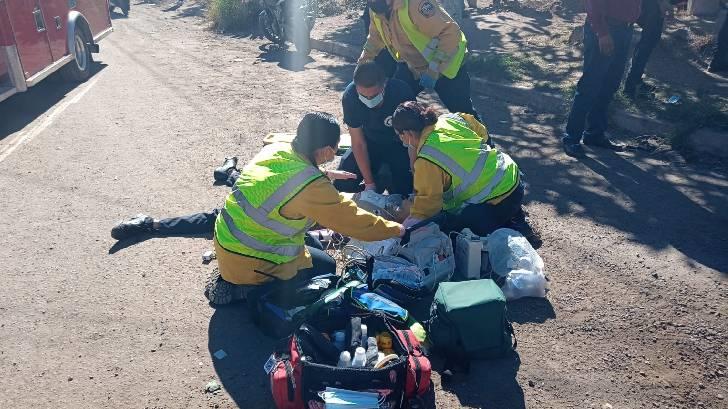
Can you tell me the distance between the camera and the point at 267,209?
418cm

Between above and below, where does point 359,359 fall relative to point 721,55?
below

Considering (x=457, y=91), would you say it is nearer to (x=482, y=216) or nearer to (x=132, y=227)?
(x=482, y=216)

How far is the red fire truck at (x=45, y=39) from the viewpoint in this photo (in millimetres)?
8430

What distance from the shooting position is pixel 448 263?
189 inches

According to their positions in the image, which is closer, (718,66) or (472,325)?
(472,325)

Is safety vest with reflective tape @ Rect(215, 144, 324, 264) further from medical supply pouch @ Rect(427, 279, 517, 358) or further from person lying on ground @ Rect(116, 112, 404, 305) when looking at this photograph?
medical supply pouch @ Rect(427, 279, 517, 358)

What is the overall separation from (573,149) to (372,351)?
163 inches

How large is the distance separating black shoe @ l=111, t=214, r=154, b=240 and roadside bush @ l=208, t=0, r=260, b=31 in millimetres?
10527

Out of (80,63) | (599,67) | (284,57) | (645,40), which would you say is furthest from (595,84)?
(80,63)

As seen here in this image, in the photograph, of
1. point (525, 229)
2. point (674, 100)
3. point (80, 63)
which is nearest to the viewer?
point (525, 229)

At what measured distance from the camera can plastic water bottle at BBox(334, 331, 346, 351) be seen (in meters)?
3.88

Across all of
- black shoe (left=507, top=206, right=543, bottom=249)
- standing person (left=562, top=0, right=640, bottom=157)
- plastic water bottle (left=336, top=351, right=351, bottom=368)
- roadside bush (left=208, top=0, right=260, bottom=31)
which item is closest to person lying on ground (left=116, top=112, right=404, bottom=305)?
plastic water bottle (left=336, top=351, right=351, bottom=368)

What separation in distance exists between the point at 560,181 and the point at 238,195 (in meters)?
3.45

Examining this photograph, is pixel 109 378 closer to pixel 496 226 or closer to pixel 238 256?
pixel 238 256
